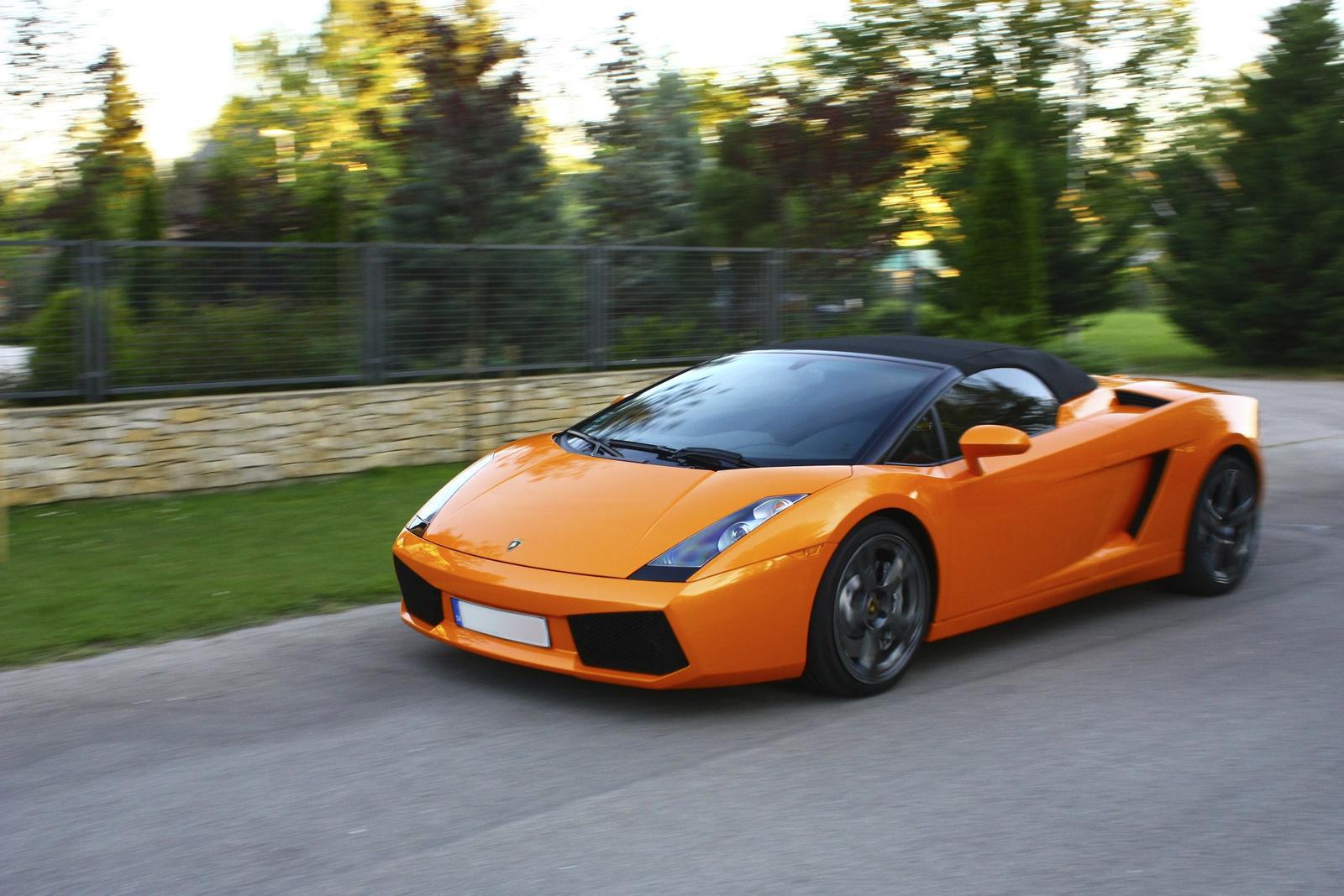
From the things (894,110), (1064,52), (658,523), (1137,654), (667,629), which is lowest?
(1137,654)

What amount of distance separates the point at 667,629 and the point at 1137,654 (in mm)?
2216

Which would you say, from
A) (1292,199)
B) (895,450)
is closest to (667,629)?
(895,450)

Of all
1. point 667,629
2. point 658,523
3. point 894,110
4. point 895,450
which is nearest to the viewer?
point 667,629

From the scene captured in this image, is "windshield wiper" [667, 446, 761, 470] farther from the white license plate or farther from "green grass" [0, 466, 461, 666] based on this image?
"green grass" [0, 466, 461, 666]

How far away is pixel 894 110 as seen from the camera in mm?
18922

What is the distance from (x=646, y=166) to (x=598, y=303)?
8310mm

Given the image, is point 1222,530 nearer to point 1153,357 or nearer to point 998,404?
point 998,404

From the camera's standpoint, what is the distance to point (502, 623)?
4320 millimetres

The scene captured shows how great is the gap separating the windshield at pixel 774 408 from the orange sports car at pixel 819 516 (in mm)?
14

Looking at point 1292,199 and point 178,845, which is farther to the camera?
point 1292,199

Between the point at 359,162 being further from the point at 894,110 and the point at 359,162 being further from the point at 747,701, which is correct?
the point at 747,701

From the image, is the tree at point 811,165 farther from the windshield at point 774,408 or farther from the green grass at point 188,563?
the windshield at point 774,408

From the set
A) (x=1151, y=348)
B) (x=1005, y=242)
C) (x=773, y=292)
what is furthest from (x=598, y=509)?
(x=1151, y=348)

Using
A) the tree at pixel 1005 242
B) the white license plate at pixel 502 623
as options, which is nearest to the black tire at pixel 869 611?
the white license plate at pixel 502 623
